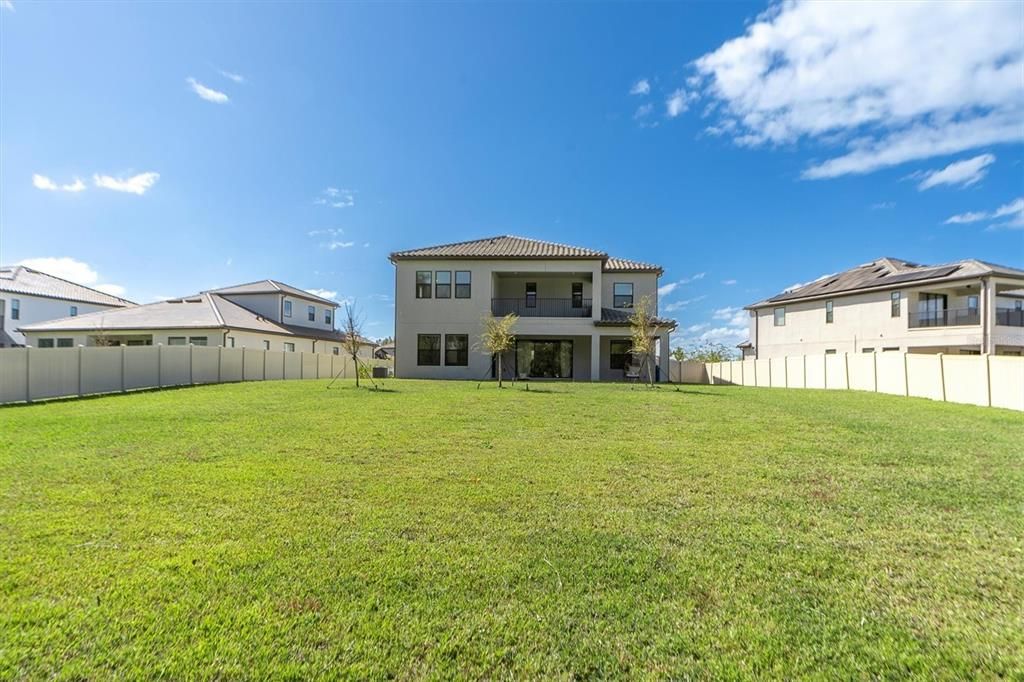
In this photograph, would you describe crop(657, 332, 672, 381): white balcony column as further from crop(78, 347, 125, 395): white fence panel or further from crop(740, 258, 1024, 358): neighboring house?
crop(78, 347, 125, 395): white fence panel

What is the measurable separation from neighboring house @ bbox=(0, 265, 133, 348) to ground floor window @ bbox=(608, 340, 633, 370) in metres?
36.2

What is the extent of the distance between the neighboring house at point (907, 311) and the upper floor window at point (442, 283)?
21776mm

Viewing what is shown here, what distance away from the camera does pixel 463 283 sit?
22234 millimetres

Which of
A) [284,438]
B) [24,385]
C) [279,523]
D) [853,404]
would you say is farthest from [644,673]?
[24,385]

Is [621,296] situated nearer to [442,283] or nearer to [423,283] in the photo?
[442,283]

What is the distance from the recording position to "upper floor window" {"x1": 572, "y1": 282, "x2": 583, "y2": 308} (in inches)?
917

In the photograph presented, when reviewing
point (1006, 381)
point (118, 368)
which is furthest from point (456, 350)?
point (1006, 381)

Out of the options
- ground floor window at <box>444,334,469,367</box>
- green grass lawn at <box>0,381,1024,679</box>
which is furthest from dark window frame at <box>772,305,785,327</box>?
green grass lawn at <box>0,381,1024,679</box>

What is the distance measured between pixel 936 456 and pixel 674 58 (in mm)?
12780

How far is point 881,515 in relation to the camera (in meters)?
4.28

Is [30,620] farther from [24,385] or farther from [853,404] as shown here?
[853,404]

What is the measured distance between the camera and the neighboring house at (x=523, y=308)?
21.7m

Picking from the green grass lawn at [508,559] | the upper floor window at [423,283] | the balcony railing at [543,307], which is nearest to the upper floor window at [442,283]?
the upper floor window at [423,283]

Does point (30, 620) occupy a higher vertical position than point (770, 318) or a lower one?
lower
